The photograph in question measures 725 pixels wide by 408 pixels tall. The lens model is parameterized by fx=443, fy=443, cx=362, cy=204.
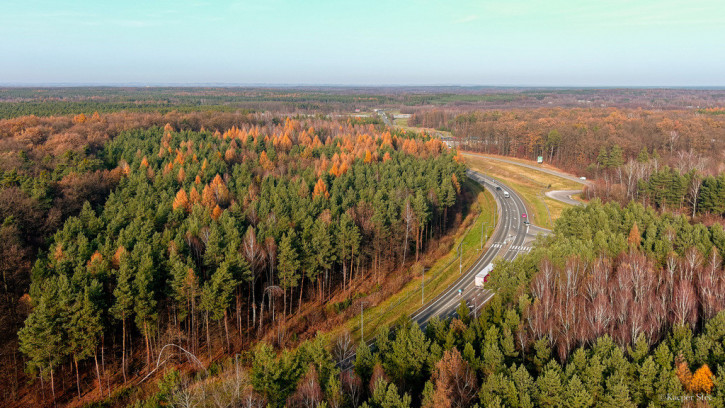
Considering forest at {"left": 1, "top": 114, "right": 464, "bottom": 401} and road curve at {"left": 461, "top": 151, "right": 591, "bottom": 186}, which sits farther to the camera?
road curve at {"left": 461, "top": 151, "right": 591, "bottom": 186}

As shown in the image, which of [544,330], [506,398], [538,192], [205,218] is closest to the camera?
[506,398]

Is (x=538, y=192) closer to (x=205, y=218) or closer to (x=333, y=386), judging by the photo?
(x=205, y=218)

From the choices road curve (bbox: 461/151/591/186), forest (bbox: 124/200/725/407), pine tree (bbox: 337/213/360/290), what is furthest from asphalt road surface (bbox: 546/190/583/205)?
pine tree (bbox: 337/213/360/290)

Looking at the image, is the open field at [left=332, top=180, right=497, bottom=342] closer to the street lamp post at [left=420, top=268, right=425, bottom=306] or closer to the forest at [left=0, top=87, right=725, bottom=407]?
the street lamp post at [left=420, top=268, right=425, bottom=306]

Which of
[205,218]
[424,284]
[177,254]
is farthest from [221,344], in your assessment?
[424,284]

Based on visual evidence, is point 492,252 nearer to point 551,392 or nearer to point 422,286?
point 422,286
